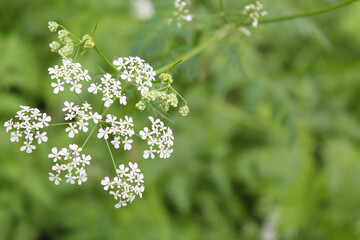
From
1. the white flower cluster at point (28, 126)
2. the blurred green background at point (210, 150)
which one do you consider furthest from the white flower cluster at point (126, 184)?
the blurred green background at point (210, 150)

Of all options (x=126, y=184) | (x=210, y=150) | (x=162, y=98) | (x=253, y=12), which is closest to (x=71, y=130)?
(x=126, y=184)

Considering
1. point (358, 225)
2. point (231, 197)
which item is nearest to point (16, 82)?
point (231, 197)

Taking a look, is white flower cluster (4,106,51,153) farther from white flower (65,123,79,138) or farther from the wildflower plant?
white flower (65,123,79,138)

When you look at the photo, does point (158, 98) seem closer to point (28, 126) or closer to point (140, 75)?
point (140, 75)

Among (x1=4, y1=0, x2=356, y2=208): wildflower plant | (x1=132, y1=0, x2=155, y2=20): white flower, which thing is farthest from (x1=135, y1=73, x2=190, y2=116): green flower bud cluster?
(x1=132, y1=0, x2=155, y2=20): white flower

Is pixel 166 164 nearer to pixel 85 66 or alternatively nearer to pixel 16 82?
pixel 85 66

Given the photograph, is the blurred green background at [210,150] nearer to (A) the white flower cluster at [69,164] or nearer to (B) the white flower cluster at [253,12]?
(B) the white flower cluster at [253,12]
